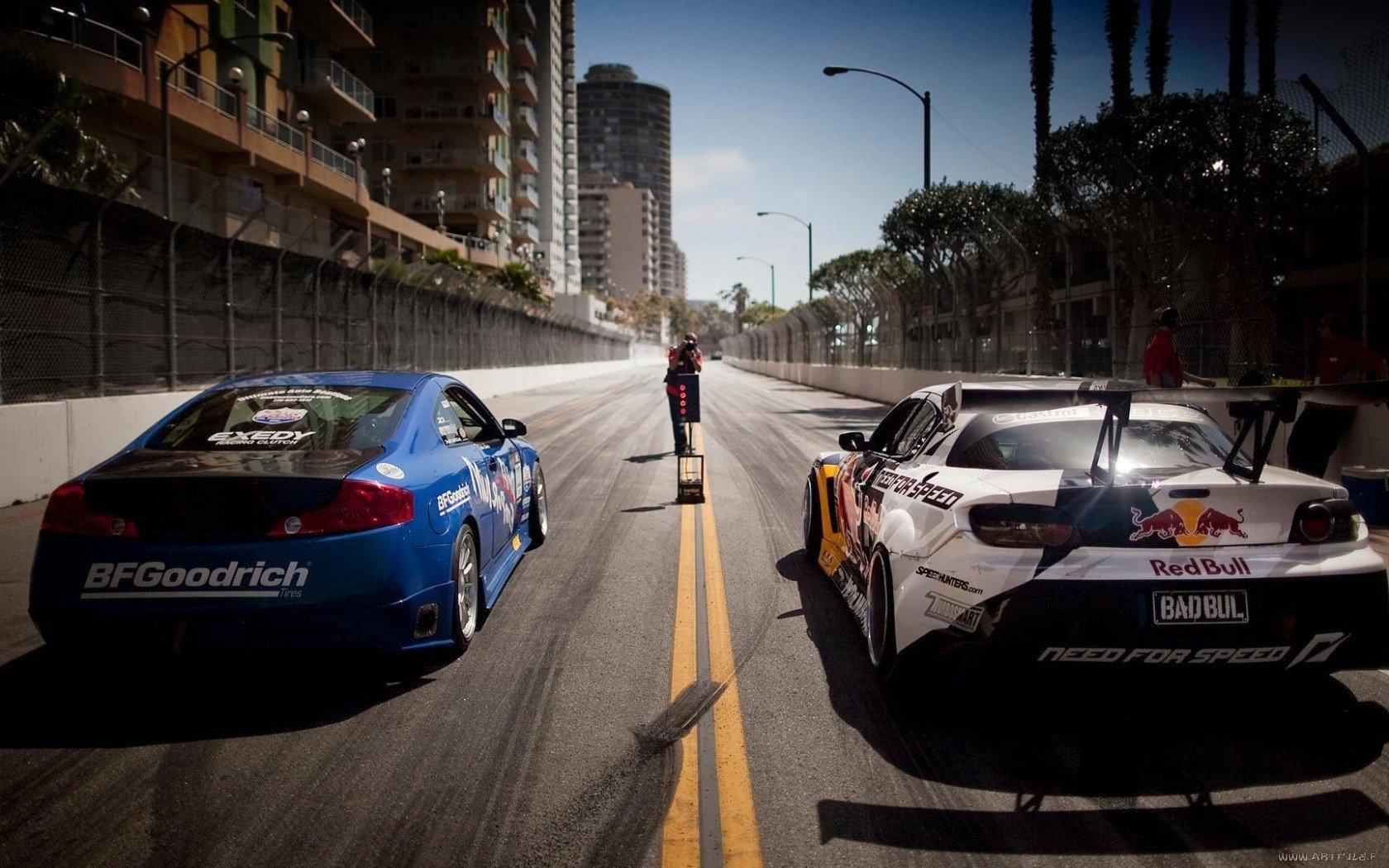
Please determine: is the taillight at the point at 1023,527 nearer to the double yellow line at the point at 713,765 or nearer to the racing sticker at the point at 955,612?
the racing sticker at the point at 955,612

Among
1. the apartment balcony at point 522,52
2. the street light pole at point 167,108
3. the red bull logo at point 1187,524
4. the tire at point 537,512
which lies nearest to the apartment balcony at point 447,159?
the apartment balcony at point 522,52

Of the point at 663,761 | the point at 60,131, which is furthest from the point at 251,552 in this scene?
the point at 60,131

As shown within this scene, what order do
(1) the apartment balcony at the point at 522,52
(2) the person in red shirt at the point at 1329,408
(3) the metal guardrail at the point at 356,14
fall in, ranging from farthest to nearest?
(1) the apartment balcony at the point at 522,52 → (3) the metal guardrail at the point at 356,14 → (2) the person in red shirt at the point at 1329,408

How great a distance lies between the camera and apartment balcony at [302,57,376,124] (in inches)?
1544

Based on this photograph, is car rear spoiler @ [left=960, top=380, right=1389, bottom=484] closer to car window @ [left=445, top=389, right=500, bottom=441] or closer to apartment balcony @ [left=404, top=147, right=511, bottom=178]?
car window @ [left=445, top=389, right=500, bottom=441]

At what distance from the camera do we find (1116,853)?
2844 millimetres

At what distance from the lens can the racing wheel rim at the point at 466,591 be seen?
4.66m

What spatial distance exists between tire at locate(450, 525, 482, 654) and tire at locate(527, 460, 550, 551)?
6.78 feet

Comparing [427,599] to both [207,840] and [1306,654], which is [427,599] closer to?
[207,840]

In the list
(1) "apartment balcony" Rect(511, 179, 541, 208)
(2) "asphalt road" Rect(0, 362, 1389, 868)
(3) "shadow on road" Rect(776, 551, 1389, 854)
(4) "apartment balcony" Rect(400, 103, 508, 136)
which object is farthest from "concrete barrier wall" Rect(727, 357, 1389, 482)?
(1) "apartment balcony" Rect(511, 179, 541, 208)

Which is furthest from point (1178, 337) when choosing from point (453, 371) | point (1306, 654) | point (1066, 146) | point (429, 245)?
point (429, 245)

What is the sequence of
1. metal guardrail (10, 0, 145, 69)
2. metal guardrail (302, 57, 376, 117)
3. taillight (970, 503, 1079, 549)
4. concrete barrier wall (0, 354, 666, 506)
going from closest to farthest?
taillight (970, 503, 1079, 549)
concrete barrier wall (0, 354, 666, 506)
metal guardrail (10, 0, 145, 69)
metal guardrail (302, 57, 376, 117)

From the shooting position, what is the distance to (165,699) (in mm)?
4156

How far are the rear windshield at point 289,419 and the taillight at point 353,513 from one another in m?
0.50
